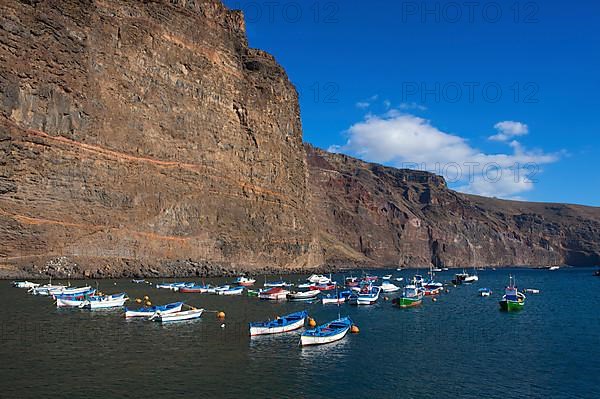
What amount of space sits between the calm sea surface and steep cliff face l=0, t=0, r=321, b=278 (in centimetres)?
2991

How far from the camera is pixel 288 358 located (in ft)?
102

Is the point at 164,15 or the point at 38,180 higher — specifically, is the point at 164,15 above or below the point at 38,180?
above

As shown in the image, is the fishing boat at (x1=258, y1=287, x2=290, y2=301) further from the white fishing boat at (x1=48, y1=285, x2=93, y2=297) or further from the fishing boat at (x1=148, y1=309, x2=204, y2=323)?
the white fishing boat at (x1=48, y1=285, x2=93, y2=297)

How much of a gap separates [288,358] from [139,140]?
69981 millimetres

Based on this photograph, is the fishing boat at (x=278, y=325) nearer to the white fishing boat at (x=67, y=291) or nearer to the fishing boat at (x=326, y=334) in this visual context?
the fishing boat at (x=326, y=334)

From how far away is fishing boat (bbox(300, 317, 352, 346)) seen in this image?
3491 centimetres

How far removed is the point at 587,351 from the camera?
118 ft

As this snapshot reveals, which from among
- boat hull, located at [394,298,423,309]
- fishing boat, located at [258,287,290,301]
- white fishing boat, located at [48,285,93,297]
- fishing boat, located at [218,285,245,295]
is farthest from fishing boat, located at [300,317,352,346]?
white fishing boat, located at [48,285,93,297]

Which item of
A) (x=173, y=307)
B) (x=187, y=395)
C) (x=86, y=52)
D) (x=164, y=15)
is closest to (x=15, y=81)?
(x=86, y=52)

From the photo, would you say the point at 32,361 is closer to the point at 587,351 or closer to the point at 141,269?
the point at 587,351

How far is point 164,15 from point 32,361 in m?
85.6

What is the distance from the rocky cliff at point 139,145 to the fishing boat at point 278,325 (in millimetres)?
49341

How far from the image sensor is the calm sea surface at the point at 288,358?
25.1 metres

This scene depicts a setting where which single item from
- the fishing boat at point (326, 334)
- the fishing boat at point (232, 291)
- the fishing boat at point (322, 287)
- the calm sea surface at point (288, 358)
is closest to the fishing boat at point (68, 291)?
the calm sea surface at point (288, 358)
